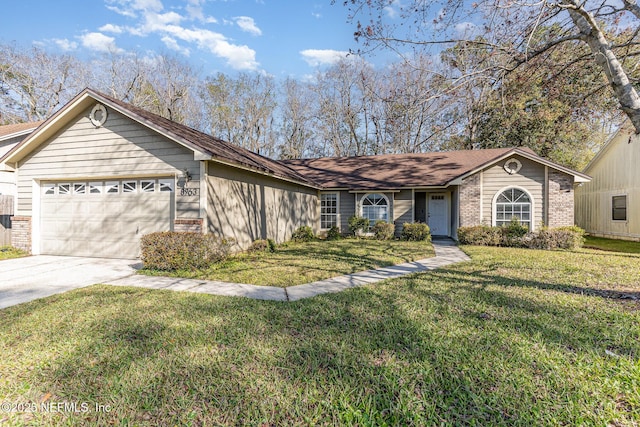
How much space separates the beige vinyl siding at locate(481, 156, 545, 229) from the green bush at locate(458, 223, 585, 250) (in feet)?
3.11

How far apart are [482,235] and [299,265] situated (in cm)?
802

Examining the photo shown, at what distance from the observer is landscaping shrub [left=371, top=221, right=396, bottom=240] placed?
43.0 ft

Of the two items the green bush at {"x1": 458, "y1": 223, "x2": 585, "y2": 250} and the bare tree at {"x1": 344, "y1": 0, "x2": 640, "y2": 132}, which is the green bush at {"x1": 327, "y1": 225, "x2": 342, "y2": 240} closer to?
the green bush at {"x1": 458, "y1": 223, "x2": 585, "y2": 250}

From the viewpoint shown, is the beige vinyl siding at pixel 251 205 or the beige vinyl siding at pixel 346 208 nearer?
the beige vinyl siding at pixel 251 205

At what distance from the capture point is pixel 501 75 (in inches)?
231

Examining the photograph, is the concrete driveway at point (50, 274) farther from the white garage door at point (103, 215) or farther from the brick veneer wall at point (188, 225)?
the brick veneer wall at point (188, 225)

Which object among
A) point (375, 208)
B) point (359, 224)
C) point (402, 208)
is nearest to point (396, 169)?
point (402, 208)

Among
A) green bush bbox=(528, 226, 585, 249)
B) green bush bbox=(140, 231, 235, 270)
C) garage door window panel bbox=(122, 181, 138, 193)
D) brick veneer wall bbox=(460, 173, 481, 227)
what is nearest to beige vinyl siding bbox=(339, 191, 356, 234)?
brick veneer wall bbox=(460, 173, 481, 227)

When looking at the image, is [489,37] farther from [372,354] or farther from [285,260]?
[285,260]

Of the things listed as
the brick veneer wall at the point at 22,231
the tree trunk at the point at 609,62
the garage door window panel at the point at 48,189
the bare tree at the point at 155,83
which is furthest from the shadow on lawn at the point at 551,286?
the bare tree at the point at 155,83

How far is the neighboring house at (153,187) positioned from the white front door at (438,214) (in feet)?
8.28

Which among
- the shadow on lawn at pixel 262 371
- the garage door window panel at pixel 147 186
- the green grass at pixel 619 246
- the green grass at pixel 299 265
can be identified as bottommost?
the shadow on lawn at pixel 262 371

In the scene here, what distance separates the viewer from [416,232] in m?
12.6

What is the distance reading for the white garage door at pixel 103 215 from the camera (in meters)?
8.02
